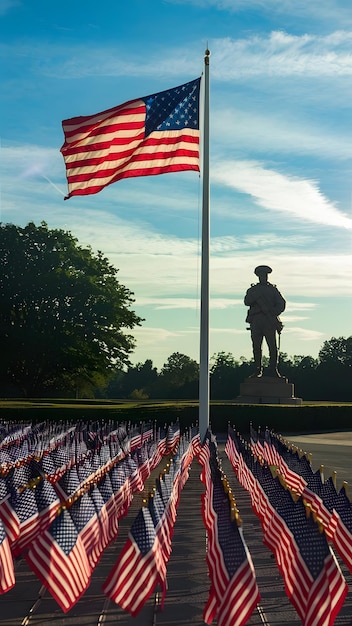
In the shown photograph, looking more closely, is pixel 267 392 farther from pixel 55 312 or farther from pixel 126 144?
pixel 126 144

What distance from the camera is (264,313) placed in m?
44.2

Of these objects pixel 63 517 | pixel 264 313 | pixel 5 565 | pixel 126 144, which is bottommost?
pixel 5 565

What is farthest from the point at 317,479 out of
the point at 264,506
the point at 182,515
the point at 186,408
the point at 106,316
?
the point at 106,316

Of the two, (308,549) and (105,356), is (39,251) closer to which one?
(105,356)

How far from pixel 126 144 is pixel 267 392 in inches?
1035

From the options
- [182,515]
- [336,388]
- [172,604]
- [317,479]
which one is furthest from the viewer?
[336,388]

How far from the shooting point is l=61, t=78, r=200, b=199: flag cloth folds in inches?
741

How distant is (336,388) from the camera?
73938 millimetres

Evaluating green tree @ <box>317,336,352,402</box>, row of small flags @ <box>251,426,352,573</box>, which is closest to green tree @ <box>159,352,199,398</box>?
green tree @ <box>317,336,352,402</box>

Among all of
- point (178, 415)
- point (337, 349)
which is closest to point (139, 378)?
point (337, 349)

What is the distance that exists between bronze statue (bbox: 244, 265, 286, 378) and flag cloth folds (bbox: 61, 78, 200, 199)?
24.7m

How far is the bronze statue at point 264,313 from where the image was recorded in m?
43.9

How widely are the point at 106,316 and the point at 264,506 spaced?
4278cm

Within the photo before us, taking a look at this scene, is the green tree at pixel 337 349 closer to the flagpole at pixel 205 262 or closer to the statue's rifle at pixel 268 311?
the statue's rifle at pixel 268 311
